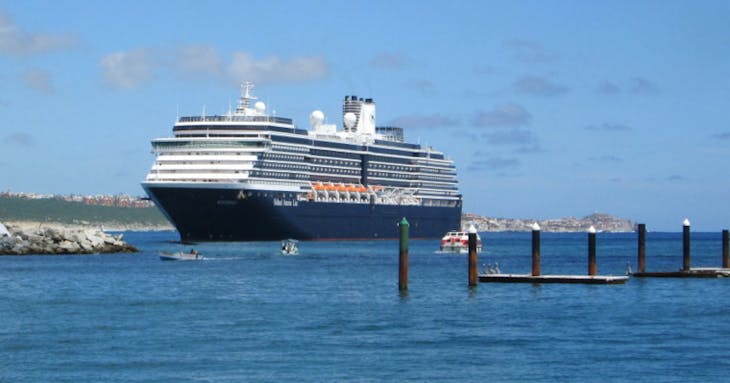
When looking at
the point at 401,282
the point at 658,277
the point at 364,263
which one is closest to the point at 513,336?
the point at 401,282

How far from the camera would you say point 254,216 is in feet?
349

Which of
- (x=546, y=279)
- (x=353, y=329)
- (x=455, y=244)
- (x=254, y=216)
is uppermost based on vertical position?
(x=254, y=216)

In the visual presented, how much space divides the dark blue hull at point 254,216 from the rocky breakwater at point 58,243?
9.59 m

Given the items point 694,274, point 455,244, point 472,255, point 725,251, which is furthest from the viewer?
point 455,244

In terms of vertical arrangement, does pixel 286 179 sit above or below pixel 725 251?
above

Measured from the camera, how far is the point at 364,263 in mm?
76812

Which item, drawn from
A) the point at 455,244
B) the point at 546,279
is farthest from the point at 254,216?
the point at 546,279

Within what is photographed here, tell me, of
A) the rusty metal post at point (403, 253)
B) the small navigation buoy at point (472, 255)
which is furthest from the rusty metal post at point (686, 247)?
the rusty metal post at point (403, 253)

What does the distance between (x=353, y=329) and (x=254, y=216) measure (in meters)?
68.1

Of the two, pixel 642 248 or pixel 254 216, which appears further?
pixel 254 216

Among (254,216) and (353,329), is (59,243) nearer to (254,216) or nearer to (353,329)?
(254,216)

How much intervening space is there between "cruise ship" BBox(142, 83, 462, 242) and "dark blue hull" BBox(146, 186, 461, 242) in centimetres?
7

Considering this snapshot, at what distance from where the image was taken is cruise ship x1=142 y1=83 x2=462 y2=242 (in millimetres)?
105875

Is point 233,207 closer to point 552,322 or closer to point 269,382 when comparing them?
point 552,322
